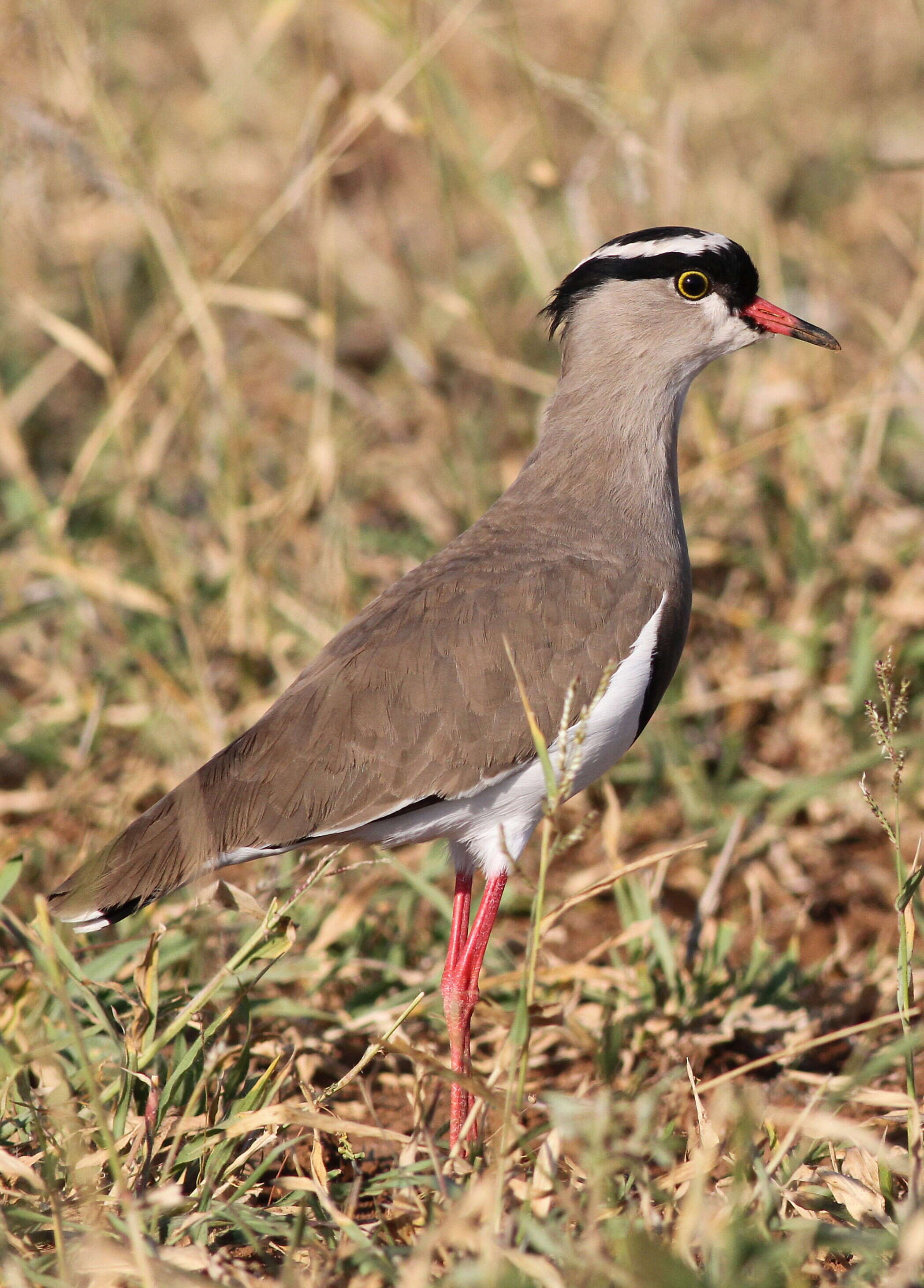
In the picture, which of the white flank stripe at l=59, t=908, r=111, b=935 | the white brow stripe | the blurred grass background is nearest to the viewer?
the blurred grass background

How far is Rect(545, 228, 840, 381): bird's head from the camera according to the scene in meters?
3.30

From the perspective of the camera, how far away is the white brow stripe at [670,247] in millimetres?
3281

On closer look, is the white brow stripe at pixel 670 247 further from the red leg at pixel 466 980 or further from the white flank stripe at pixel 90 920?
the white flank stripe at pixel 90 920

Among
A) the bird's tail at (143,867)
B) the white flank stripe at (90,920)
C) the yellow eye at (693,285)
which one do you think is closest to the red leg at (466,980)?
the bird's tail at (143,867)

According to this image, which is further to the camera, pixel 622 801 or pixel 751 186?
Answer: pixel 751 186

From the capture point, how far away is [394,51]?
718 centimetres

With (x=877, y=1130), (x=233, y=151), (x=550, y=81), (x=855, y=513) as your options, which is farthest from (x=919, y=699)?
(x=233, y=151)

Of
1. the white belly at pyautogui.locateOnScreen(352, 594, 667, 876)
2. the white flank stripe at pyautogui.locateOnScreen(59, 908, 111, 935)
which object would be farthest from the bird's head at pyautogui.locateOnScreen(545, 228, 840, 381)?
the white flank stripe at pyautogui.locateOnScreen(59, 908, 111, 935)

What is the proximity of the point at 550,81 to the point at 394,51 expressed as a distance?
386 cm

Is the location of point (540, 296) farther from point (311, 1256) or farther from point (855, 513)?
point (311, 1256)

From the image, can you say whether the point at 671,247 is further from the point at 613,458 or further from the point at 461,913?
the point at 461,913

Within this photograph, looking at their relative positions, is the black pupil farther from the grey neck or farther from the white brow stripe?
the grey neck

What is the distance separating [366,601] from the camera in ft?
14.6

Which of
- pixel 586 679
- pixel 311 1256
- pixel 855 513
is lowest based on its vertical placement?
pixel 855 513
